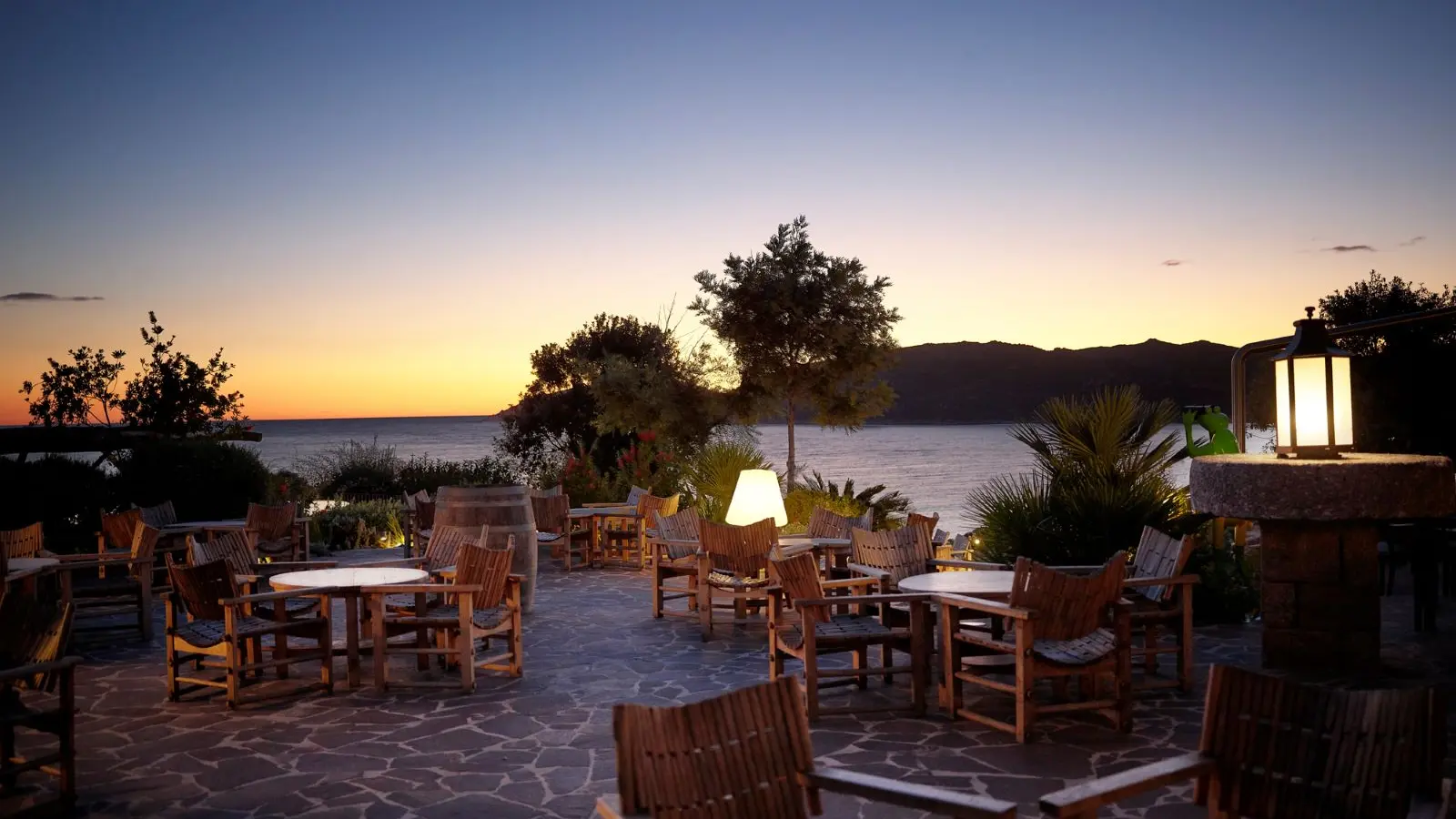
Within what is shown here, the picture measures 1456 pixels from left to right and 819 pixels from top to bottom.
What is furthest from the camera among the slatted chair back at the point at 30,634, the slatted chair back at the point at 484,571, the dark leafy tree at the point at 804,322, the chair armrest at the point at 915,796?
the dark leafy tree at the point at 804,322

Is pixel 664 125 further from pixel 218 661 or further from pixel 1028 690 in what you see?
pixel 1028 690

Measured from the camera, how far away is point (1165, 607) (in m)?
6.66

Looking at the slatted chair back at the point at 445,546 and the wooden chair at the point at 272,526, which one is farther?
the wooden chair at the point at 272,526

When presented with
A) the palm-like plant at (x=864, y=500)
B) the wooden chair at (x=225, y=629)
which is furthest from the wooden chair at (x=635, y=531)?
the wooden chair at (x=225, y=629)

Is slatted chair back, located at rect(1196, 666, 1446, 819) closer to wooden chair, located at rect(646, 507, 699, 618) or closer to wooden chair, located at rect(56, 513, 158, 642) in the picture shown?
wooden chair, located at rect(646, 507, 699, 618)

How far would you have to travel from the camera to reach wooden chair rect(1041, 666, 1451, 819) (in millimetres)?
2465

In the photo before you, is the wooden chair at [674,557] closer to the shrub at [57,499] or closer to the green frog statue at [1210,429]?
the green frog statue at [1210,429]

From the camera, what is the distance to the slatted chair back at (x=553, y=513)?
41.0ft

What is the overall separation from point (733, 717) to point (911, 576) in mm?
4314

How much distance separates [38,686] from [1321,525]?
232 inches

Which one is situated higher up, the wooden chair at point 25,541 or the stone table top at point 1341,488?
the stone table top at point 1341,488

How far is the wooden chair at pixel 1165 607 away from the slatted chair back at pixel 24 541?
8.01 m

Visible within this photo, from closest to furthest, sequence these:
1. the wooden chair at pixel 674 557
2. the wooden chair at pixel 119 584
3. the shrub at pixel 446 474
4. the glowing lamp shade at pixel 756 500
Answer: the wooden chair at pixel 119 584, the glowing lamp shade at pixel 756 500, the wooden chair at pixel 674 557, the shrub at pixel 446 474

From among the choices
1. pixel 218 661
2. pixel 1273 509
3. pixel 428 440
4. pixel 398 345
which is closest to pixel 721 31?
pixel 218 661
